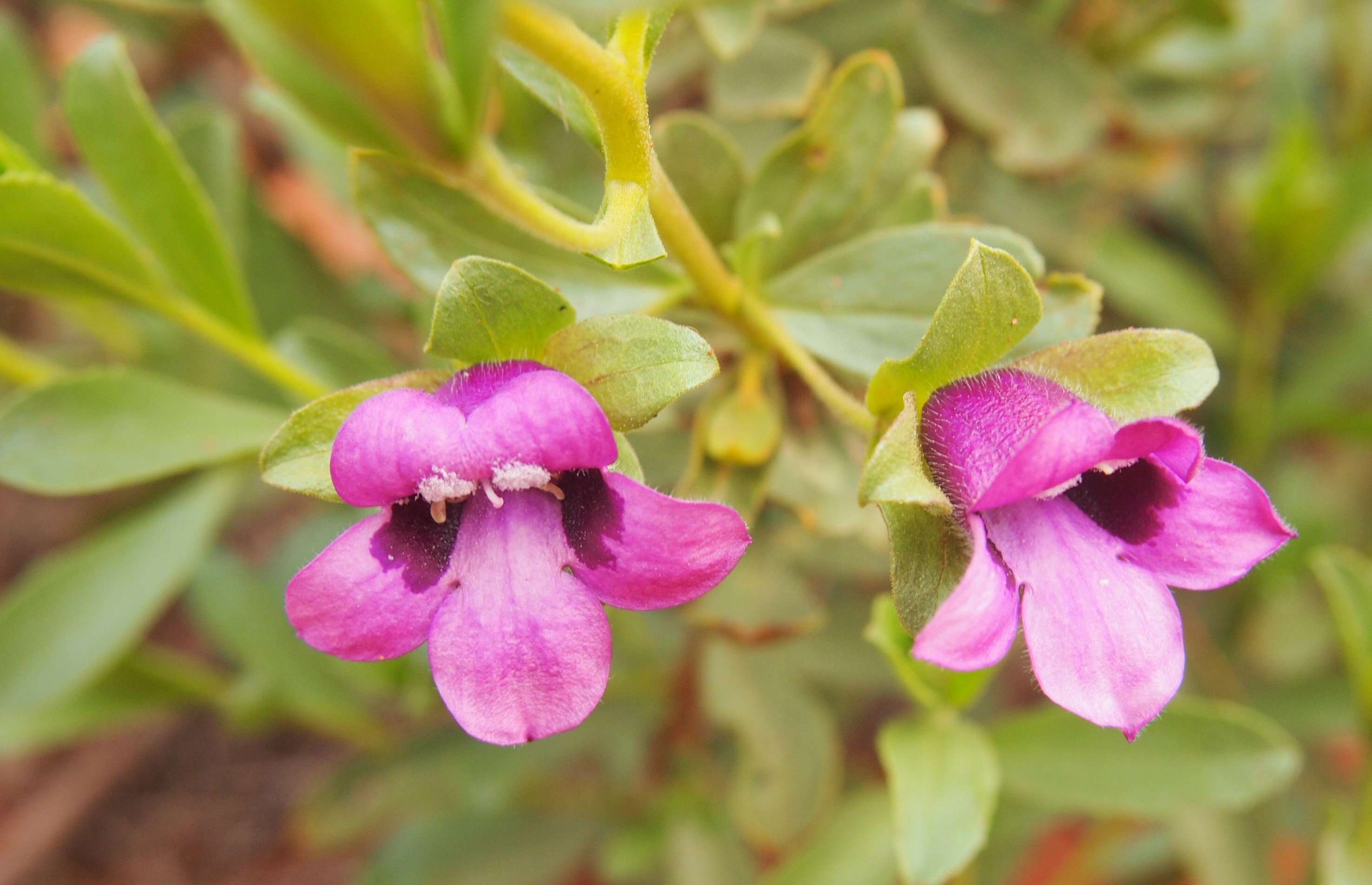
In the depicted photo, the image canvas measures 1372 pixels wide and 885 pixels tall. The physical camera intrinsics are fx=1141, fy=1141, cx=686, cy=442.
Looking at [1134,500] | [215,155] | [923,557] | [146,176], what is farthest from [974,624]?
[215,155]

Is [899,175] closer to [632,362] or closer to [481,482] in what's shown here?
[632,362]

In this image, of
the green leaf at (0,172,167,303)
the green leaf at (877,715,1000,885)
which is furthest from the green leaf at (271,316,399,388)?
the green leaf at (877,715,1000,885)

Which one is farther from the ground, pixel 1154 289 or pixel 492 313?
pixel 492 313

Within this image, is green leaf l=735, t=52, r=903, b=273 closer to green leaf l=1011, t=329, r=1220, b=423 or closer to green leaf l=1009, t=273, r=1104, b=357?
green leaf l=1009, t=273, r=1104, b=357

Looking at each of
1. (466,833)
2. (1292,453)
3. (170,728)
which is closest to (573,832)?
(466,833)

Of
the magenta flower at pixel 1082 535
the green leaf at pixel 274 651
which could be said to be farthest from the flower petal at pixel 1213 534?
the green leaf at pixel 274 651

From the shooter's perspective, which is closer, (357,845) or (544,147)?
(544,147)

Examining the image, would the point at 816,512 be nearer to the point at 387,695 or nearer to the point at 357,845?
the point at 387,695
